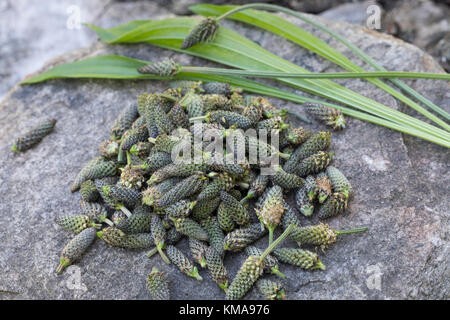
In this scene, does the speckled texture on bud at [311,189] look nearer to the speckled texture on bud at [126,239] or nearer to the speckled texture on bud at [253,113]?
the speckled texture on bud at [253,113]

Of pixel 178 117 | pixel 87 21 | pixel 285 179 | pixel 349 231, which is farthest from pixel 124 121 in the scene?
pixel 87 21

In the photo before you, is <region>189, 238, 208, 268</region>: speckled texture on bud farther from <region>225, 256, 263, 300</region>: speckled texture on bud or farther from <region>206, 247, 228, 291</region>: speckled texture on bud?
<region>225, 256, 263, 300</region>: speckled texture on bud

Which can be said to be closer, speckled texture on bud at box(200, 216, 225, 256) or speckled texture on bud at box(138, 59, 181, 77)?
speckled texture on bud at box(200, 216, 225, 256)

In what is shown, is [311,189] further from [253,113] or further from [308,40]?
[308,40]

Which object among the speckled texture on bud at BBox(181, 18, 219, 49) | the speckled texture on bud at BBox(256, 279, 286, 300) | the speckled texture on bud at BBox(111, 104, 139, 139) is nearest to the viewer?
the speckled texture on bud at BBox(256, 279, 286, 300)

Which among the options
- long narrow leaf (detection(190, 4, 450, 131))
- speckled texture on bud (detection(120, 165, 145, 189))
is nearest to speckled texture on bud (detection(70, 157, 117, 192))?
speckled texture on bud (detection(120, 165, 145, 189))
